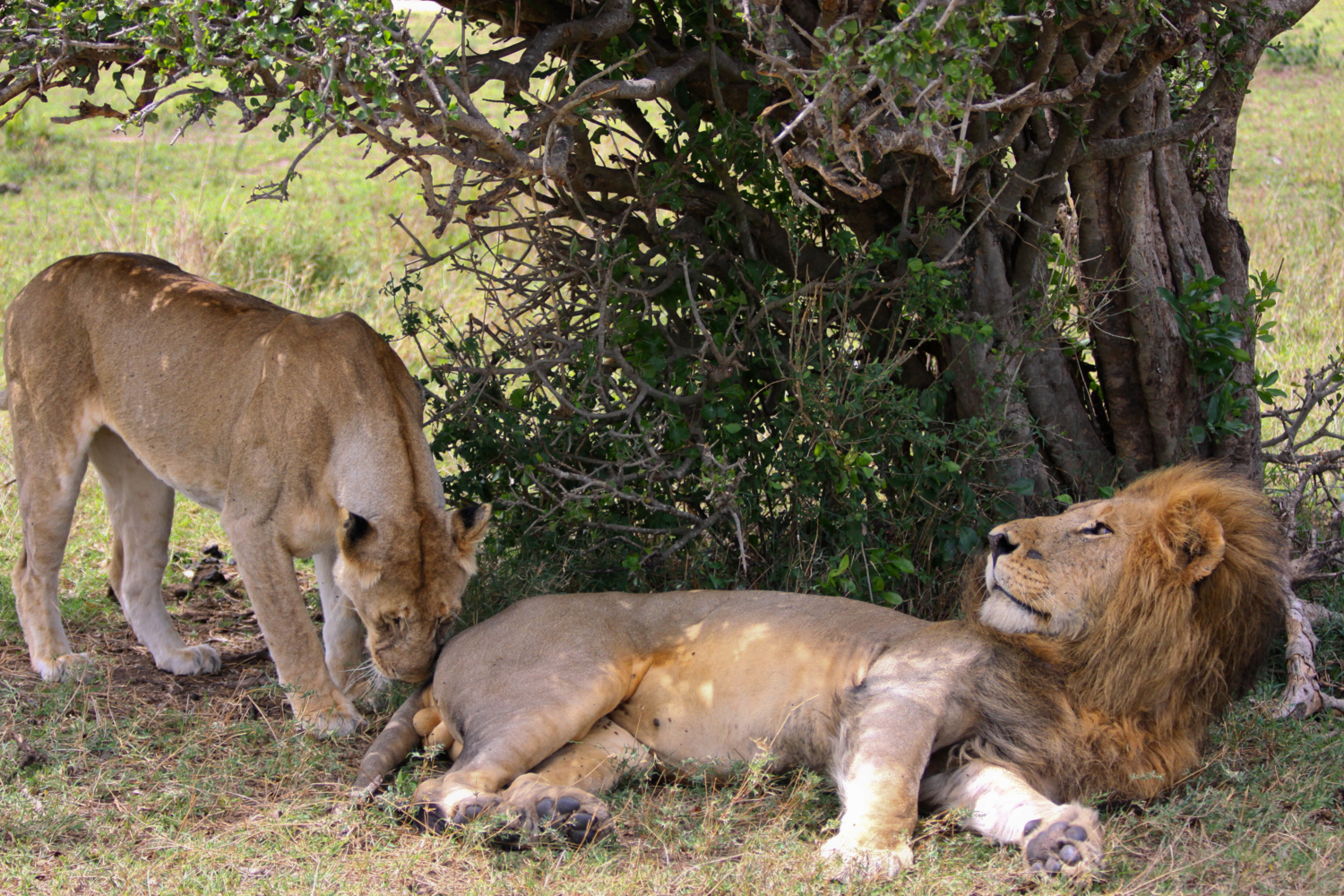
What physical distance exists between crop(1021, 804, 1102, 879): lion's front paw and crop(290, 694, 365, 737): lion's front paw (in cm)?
207

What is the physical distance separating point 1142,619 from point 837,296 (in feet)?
5.30

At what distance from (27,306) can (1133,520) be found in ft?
12.5

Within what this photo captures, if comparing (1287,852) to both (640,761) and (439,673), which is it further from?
(439,673)

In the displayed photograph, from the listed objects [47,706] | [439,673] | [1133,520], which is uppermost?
[1133,520]

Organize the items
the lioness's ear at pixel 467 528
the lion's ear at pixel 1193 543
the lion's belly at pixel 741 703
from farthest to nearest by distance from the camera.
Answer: the lioness's ear at pixel 467 528 < the lion's belly at pixel 741 703 < the lion's ear at pixel 1193 543

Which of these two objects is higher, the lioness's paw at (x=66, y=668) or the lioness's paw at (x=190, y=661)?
the lioness's paw at (x=66, y=668)

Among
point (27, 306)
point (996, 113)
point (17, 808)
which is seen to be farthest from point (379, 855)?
point (996, 113)

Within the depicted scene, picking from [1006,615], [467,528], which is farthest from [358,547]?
[1006,615]

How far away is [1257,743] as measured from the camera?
12.0ft

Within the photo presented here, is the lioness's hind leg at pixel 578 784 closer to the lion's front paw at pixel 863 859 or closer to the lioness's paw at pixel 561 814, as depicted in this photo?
the lioness's paw at pixel 561 814

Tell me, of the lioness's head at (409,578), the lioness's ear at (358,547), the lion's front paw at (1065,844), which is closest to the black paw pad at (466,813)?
the lioness's head at (409,578)

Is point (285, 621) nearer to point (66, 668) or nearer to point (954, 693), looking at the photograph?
point (66, 668)

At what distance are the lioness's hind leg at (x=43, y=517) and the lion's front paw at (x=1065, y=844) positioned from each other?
322cm

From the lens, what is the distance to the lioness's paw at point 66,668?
13.8 ft
